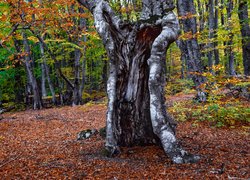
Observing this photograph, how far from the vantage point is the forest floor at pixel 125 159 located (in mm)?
4199

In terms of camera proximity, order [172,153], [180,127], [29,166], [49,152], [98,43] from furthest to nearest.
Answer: [98,43]
[180,127]
[49,152]
[29,166]
[172,153]

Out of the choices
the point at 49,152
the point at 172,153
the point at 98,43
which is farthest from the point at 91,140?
the point at 98,43

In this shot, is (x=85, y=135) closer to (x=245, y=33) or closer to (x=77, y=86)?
(x=245, y=33)

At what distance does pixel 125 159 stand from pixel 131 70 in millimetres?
1994

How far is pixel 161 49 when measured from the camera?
5.02 metres

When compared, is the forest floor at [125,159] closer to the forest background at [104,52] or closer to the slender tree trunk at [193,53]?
the forest background at [104,52]

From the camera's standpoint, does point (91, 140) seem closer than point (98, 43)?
Yes

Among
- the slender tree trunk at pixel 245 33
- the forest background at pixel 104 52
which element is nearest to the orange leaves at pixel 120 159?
the forest background at pixel 104 52

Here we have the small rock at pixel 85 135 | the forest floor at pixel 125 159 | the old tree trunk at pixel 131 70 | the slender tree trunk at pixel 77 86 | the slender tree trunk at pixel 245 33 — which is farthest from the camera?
the slender tree trunk at pixel 77 86

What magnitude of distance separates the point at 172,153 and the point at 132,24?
2960mm

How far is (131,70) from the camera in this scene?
5.66 m

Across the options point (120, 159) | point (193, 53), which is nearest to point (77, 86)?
point (193, 53)

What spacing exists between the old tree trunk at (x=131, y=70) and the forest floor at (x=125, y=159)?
1.33 feet

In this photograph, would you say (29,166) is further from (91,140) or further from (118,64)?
(118,64)
